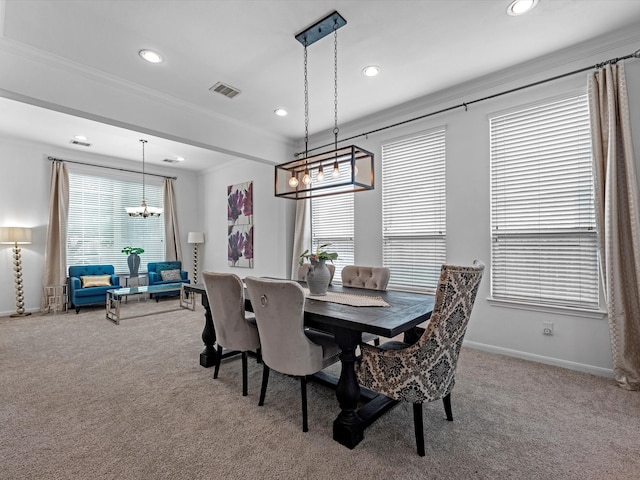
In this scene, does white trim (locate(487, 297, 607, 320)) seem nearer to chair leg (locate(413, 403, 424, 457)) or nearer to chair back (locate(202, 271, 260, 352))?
chair leg (locate(413, 403, 424, 457))

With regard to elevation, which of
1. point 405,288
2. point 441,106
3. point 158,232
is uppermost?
point 441,106

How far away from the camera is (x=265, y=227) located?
5.76 metres

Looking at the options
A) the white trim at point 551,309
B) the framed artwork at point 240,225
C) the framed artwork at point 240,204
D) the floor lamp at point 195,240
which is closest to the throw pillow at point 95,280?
the floor lamp at point 195,240

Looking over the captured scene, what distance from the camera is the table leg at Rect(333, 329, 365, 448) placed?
178cm

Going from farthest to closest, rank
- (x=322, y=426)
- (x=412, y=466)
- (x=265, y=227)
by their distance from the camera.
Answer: (x=265, y=227), (x=322, y=426), (x=412, y=466)

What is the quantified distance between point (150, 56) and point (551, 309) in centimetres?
428

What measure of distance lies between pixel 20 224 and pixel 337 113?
18.0 ft

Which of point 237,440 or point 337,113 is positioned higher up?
point 337,113

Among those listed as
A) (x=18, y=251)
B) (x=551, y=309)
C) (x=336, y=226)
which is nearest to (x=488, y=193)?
(x=551, y=309)

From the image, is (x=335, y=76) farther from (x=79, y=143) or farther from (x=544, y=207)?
(x=79, y=143)

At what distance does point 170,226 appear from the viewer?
697 cm

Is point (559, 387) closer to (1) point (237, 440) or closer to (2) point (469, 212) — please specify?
(2) point (469, 212)

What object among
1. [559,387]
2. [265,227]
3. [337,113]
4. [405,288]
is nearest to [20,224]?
[265,227]

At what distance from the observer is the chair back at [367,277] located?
300 centimetres
